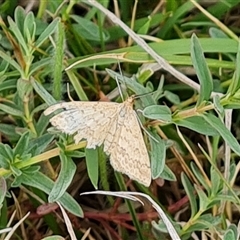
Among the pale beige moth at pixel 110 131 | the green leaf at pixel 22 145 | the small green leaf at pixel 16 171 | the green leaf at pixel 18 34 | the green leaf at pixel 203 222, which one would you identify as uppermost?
the green leaf at pixel 18 34

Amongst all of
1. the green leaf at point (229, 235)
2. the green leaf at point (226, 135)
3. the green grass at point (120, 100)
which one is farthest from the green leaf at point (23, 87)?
the green leaf at point (229, 235)

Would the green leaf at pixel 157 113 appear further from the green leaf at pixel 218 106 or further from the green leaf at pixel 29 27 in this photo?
the green leaf at pixel 29 27

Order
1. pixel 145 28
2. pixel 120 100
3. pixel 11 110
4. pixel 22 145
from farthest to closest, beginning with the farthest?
1. pixel 145 28
2. pixel 120 100
3. pixel 11 110
4. pixel 22 145

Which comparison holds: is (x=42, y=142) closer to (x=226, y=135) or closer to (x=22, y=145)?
(x=22, y=145)

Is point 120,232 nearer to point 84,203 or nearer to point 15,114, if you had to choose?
point 84,203

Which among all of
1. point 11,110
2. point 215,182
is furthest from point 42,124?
point 215,182

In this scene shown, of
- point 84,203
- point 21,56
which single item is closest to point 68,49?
point 21,56
